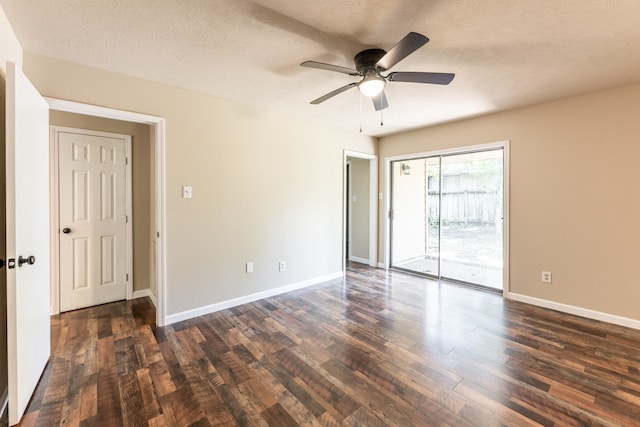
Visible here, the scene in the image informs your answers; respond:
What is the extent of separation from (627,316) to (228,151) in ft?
15.2

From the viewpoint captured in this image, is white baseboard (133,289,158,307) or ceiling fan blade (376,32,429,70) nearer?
ceiling fan blade (376,32,429,70)

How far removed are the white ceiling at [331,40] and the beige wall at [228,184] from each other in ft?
0.67

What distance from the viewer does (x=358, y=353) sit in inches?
93.2

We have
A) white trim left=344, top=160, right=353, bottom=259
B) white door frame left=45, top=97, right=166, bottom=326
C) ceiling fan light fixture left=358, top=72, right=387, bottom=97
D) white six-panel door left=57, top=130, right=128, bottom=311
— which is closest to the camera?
ceiling fan light fixture left=358, top=72, right=387, bottom=97

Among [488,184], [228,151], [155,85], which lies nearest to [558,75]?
[488,184]

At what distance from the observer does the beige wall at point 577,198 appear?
2.87 m

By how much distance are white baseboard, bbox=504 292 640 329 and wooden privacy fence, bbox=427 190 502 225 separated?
1089 millimetres

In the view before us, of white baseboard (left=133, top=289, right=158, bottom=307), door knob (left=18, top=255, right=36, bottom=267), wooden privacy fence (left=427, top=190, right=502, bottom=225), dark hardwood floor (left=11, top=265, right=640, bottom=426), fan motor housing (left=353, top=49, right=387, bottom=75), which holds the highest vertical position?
fan motor housing (left=353, top=49, right=387, bottom=75)

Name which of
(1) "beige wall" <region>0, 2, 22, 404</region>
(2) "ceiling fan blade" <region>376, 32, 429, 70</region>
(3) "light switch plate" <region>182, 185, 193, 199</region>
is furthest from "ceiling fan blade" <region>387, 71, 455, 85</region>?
(1) "beige wall" <region>0, 2, 22, 404</region>

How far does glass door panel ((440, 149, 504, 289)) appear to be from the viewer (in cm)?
406

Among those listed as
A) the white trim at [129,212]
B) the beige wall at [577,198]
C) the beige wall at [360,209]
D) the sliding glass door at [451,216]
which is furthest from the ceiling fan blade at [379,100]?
the white trim at [129,212]

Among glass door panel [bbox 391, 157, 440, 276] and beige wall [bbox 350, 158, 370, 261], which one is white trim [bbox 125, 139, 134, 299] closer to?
beige wall [bbox 350, 158, 370, 261]

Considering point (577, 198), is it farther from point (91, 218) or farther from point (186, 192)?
point (91, 218)

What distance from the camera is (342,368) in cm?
216
